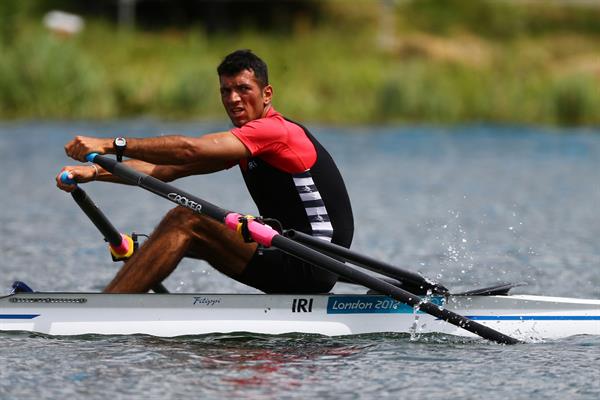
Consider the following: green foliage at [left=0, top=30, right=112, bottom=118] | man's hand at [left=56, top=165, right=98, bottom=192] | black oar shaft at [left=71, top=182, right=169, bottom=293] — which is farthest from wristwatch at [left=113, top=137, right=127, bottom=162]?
green foliage at [left=0, top=30, right=112, bottom=118]

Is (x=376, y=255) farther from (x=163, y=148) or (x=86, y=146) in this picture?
(x=86, y=146)

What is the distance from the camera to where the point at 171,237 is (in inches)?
386

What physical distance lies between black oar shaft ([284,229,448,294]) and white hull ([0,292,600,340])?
0.62 feet

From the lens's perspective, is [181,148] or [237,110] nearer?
[181,148]

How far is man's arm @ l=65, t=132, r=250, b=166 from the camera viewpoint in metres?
9.54

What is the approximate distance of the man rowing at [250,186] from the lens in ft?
31.5

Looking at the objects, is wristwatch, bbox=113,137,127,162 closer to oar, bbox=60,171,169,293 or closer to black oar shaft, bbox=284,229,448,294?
oar, bbox=60,171,169,293

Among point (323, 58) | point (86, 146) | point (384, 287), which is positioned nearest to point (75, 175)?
point (86, 146)

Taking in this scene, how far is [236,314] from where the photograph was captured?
10.1 metres

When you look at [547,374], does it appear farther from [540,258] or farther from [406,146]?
[406,146]

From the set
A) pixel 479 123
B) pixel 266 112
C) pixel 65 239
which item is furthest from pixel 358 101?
pixel 266 112

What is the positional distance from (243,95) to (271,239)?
123cm

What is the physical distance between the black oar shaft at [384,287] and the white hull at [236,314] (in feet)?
0.65

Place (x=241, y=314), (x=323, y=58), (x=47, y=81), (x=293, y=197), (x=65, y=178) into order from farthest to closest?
(x=323, y=58) < (x=47, y=81) < (x=241, y=314) < (x=293, y=197) < (x=65, y=178)
